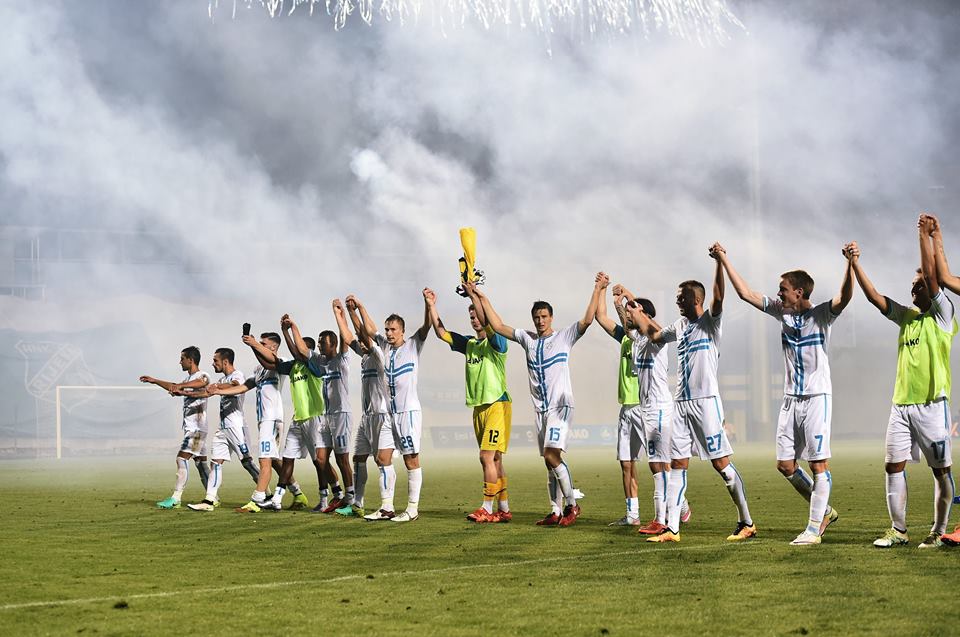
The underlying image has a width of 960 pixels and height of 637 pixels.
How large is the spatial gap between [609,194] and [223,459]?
32673 millimetres

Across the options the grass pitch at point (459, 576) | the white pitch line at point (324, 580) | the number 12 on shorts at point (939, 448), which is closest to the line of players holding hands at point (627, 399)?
the number 12 on shorts at point (939, 448)

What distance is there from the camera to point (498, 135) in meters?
45.7

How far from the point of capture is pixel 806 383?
29.1ft

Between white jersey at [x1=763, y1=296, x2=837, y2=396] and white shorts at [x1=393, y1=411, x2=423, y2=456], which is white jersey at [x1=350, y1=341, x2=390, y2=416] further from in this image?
white jersey at [x1=763, y1=296, x2=837, y2=396]

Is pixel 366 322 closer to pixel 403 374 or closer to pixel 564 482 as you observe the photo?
pixel 403 374

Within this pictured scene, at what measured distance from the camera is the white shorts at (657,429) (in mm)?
10516

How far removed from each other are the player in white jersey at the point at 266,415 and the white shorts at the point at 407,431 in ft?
6.95

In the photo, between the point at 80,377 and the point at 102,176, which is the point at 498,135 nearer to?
the point at 102,176

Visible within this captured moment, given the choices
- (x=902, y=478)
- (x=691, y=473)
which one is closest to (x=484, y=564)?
(x=902, y=478)

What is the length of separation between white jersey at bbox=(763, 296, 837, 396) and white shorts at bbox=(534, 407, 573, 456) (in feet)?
8.86

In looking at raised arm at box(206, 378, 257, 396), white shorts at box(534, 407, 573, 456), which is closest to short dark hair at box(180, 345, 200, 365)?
raised arm at box(206, 378, 257, 396)

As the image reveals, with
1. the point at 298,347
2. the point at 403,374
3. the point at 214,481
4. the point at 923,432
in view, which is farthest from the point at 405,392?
the point at 923,432

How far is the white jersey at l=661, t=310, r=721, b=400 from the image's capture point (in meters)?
9.45

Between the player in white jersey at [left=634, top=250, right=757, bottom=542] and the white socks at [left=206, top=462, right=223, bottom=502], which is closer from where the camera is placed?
the player in white jersey at [left=634, top=250, right=757, bottom=542]
